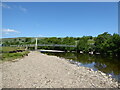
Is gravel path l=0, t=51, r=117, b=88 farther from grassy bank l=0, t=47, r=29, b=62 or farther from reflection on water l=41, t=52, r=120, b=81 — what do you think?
grassy bank l=0, t=47, r=29, b=62

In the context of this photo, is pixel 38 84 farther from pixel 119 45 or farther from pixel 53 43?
pixel 53 43

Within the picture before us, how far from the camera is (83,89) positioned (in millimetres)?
5047

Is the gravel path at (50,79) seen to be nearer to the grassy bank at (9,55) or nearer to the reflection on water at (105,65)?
the reflection on water at (105,65)

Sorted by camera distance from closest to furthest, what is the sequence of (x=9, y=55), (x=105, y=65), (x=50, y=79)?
(x=50, y=79) < (x=105, y=65) < (x=9, y=55)

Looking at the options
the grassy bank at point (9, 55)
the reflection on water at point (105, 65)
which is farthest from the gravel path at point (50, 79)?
the grassy bank at point (9, 55)

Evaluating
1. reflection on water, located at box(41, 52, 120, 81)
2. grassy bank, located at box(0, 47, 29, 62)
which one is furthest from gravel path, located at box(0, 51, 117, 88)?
grassy bank, located at box(0, 47, 29, 62)

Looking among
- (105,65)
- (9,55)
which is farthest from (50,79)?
(9,55)

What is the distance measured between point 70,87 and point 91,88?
101 centimetres

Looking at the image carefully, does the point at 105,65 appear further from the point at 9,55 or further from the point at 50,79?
the point at 9,55

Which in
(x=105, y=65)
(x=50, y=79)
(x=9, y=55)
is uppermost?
(x=9, y=55)

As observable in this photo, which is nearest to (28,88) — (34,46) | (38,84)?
(38,84)

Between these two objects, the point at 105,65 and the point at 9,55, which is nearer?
the point at 105,65

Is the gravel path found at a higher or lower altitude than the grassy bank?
lower

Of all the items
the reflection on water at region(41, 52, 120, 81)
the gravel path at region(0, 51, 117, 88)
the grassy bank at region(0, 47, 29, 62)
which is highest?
the grassy bank at region(0, 47, 29, 62)
